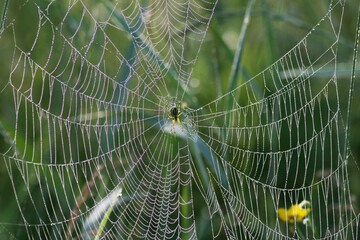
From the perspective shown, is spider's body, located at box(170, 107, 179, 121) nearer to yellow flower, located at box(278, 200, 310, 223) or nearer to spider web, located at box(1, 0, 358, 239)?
spider web, located at box(1, 0, 358, 239)

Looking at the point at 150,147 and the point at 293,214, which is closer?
the point at 293,214

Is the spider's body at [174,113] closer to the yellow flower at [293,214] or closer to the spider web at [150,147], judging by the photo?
the spider web at [150,147]

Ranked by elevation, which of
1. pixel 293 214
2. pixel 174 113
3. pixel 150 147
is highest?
pixel 174 113

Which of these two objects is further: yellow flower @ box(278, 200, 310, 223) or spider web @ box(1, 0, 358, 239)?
spider web @ box(1, 0, 358, 239)

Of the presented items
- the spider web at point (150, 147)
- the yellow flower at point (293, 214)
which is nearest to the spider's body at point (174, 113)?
the spider web at point (150, 147)

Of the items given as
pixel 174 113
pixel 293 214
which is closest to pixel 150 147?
pixel 174 113

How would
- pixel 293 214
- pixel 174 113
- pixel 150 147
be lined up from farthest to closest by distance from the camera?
pixel 150 147 → pixel 174 113 → pixel 293 214

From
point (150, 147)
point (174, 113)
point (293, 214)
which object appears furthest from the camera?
point (150, 147)

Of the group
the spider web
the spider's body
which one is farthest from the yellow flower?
the spider's body

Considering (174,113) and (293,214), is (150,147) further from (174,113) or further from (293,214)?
(293,214)
